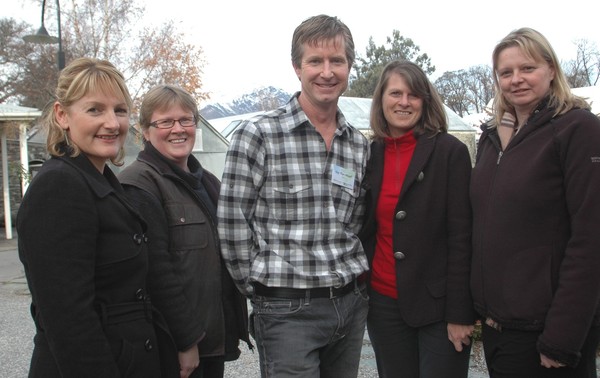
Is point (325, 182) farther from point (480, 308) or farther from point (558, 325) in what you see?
point (558, 325)

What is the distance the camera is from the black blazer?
2.49 metres

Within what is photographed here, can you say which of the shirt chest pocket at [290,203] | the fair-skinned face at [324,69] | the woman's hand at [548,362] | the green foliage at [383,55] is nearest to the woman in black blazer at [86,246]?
the shirt chest pocket at [290,203]

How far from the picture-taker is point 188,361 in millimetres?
2346

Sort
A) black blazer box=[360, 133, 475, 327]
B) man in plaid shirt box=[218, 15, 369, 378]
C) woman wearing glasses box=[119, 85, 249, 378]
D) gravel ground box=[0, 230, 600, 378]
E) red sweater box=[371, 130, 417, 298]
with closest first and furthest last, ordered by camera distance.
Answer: woman wearing glasses box=[119, 85, 249, 378] < man in plaid shirt box=[218, 15, 369, 378] < black blazer box=[360, 133, 475, 327] < red sweater box=[371, 130, 417, 298] < gravel ground box=[0, 230, 600, 378]

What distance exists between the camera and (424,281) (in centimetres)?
253

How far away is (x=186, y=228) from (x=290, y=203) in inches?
20.5

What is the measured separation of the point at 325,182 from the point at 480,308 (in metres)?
0.95

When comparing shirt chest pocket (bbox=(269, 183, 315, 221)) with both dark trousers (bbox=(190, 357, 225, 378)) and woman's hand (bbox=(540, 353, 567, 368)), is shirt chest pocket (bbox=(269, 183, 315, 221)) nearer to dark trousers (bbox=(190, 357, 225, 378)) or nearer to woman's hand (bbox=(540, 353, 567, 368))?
dark trousers (bbox=(190, 357, 225, 378))

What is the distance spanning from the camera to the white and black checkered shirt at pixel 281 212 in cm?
239

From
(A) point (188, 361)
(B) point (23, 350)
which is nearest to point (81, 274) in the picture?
(A) point (188, 361)

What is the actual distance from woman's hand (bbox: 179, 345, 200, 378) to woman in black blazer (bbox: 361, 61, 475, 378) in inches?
37.1

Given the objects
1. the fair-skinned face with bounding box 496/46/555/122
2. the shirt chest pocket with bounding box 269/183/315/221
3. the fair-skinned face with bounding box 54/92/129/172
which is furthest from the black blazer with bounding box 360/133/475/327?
the fair-skinned face with bounding box 54/92/129/172

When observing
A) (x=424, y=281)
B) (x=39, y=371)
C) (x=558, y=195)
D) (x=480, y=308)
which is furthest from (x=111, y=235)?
(x=558, y=195)

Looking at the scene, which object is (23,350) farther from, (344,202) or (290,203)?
(344,202)
